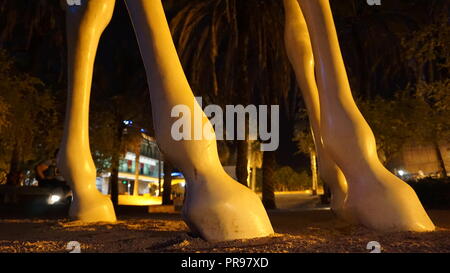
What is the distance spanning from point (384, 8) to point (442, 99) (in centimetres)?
542

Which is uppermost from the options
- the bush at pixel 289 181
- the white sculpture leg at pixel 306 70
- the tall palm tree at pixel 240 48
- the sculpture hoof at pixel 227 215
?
the tall palm tree at pixel 240 48

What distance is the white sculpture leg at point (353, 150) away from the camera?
4.80 metres

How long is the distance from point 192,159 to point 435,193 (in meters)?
11.6

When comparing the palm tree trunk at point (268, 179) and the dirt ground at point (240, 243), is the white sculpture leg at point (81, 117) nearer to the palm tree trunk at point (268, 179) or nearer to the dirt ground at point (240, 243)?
the dirt ground at point (240, 243)

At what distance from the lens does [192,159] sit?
15.9 ft

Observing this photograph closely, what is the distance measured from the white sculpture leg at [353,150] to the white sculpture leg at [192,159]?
1180 mm

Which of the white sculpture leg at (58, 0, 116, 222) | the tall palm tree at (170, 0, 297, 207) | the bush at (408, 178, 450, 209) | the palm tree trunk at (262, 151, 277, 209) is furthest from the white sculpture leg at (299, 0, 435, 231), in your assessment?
the palm tree trunk at (262, 151, 277, 209)

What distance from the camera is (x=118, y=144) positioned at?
21953mm

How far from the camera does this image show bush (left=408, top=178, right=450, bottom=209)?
13.8 meters

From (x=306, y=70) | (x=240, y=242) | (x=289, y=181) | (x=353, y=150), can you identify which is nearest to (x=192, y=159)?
(x=240, y=242)

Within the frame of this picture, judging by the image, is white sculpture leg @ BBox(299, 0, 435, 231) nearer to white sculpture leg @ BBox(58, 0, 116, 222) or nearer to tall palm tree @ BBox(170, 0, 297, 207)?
white sculpture leg @ BBox(58, 0, 116, 222)

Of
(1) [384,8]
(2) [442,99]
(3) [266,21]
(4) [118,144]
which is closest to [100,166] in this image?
(4) [118,144]

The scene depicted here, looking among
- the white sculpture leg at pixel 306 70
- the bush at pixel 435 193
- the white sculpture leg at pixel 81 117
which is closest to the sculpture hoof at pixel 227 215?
the white sculpture leg at pixel 306 70

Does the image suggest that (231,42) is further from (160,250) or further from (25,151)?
(160,250)
